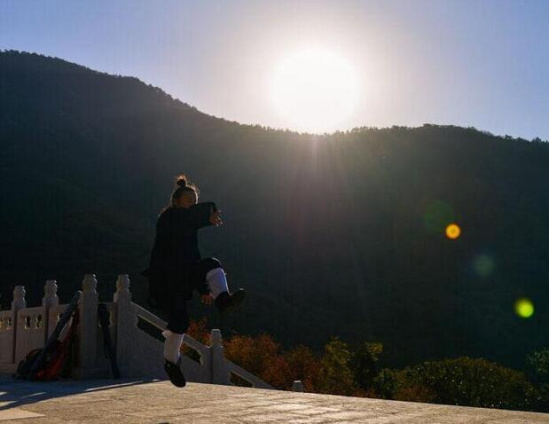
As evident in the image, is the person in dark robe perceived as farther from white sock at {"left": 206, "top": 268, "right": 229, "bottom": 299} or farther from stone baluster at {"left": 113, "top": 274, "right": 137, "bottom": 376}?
stone baluster at {"left": 113, "top": 274, "right": 137, "bottom": 376}

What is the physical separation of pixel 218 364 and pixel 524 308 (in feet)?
191

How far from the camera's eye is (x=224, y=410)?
19.2 feet

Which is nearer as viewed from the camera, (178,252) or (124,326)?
(178,252)

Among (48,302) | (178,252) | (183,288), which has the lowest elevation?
(183,288)

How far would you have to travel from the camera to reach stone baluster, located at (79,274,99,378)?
11805 millimetres

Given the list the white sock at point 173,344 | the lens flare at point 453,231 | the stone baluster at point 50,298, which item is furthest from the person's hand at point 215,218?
the lens flare at point 453,231

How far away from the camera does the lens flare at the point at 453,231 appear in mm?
85412

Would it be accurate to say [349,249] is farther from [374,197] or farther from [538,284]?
[538,284]

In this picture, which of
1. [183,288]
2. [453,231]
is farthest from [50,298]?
[453,231]

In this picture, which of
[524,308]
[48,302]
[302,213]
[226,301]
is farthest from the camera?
[302,213]

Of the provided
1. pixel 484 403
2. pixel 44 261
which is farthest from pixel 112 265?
pixel 484 403

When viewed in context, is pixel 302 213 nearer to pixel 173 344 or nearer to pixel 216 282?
pixel 173 344

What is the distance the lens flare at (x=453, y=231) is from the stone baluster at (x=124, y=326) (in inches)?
3002

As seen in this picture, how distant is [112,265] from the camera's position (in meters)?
60.9
